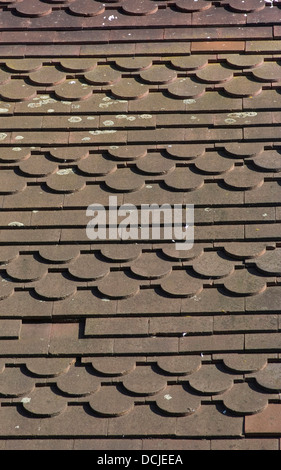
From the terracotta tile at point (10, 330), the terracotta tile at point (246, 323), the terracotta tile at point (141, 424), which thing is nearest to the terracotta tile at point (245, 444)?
the terracotta tile at point (141, 424)

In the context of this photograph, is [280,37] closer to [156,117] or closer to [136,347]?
[156,117]

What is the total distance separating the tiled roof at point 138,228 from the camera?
17.2 ft

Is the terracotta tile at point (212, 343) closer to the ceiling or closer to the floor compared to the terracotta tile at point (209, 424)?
closer to the ceiling

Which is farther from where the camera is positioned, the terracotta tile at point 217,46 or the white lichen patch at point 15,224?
the terracotta tile at point 217,46

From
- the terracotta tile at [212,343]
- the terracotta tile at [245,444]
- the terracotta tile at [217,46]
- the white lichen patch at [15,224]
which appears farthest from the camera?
the terracotta tile at [217,46]

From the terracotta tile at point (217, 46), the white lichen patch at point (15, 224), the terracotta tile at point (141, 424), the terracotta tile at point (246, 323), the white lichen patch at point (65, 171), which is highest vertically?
the terracotta tile at point (217, 46)

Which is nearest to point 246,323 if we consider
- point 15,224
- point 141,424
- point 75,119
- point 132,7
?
point 141,424

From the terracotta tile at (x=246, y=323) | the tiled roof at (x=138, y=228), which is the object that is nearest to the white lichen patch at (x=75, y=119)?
the tiled roof at (x=138, y=228)

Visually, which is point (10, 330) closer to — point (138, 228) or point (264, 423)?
point (138, 228)

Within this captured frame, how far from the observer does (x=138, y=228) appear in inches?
230

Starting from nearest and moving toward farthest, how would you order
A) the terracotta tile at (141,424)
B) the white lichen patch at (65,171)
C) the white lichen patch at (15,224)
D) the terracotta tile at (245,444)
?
1. the terracotta tile at (245,444)
2. the terracotta tile at (141,424)
3. the white lichen patch at (15,224)
4. the white lichen patch at (65,171)

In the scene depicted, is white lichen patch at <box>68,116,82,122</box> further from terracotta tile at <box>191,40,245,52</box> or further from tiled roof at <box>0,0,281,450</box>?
terracotta tile at <box>191,40,245,52</box>

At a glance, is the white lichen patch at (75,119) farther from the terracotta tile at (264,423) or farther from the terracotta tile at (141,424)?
the terracotta tile at (264,423)
